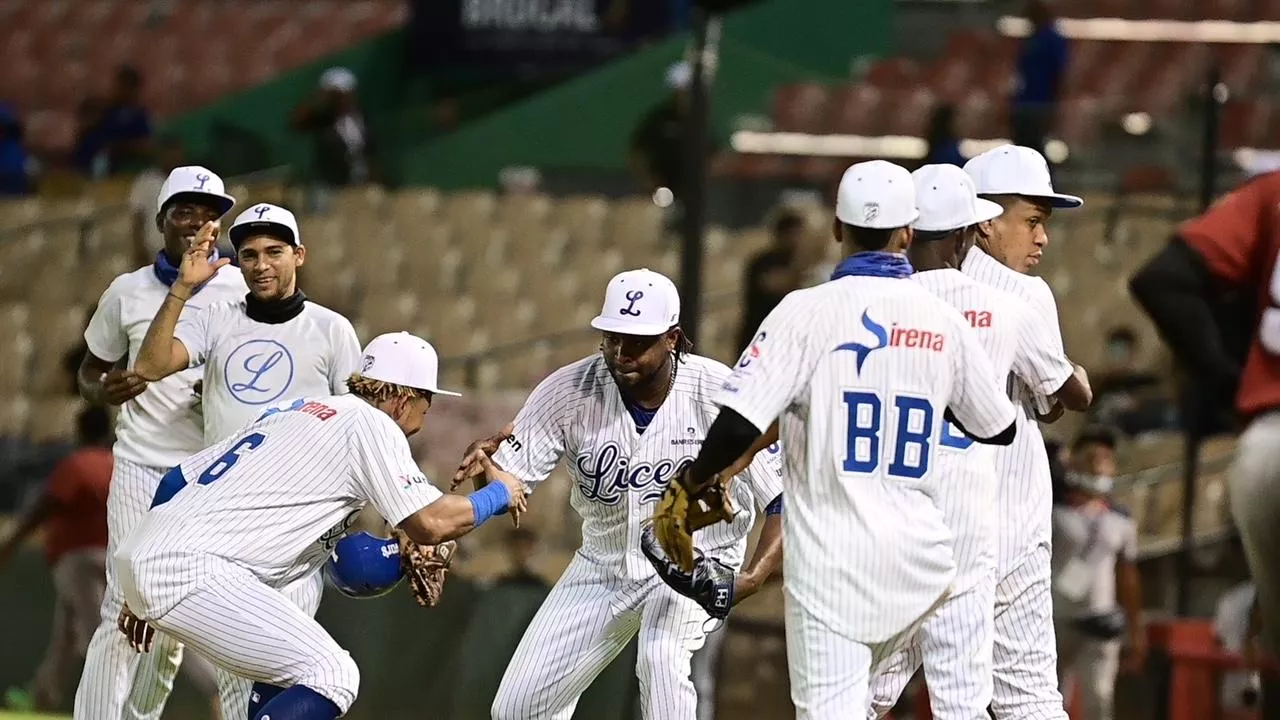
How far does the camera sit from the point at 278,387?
776 cm

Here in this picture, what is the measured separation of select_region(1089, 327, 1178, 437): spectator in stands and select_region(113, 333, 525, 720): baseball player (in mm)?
6018

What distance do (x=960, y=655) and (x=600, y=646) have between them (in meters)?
1.37

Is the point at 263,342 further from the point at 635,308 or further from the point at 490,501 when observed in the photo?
the point at 635,308

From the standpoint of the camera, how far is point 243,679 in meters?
7.40

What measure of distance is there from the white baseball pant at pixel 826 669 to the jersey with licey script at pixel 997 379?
0.56 meters

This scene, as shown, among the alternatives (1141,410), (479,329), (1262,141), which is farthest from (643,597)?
(479,329)

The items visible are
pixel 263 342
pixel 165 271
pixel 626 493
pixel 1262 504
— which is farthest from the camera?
pixel 165 271

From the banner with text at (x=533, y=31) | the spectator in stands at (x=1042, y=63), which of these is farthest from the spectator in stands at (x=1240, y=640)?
the banner with text at (x=533, y=31)

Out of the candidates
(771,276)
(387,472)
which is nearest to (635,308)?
(387,472)

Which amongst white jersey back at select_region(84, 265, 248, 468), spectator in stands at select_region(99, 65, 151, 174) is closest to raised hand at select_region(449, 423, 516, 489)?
white jersey back at select_region(84, 265, 248, 468)

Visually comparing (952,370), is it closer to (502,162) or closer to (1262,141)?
(1262,141)

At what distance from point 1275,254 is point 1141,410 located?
6260 millimetres

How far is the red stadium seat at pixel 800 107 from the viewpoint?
45.5 ft

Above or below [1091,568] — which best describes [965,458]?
above
